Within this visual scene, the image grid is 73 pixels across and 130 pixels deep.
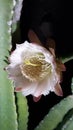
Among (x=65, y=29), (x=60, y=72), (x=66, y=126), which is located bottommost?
(x=66, y=126)

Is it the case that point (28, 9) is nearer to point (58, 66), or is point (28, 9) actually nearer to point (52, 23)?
point (52, 23)

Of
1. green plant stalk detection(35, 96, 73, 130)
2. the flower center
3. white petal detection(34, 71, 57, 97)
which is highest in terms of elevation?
the flower center

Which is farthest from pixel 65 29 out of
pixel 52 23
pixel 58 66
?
pixel 58 66

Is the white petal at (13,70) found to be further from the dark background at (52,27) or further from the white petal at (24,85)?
the dark background at (52,27)

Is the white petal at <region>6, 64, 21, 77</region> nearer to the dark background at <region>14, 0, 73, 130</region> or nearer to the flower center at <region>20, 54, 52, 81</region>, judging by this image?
the flower center at <region>20, 54, 52, 81</region>

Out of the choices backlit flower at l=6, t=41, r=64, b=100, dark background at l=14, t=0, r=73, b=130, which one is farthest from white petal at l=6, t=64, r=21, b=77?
dark background at l=14, t=0, r=73, b=130

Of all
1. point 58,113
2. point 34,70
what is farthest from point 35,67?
point 58,113

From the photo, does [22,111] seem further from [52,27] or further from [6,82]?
[52,27]
